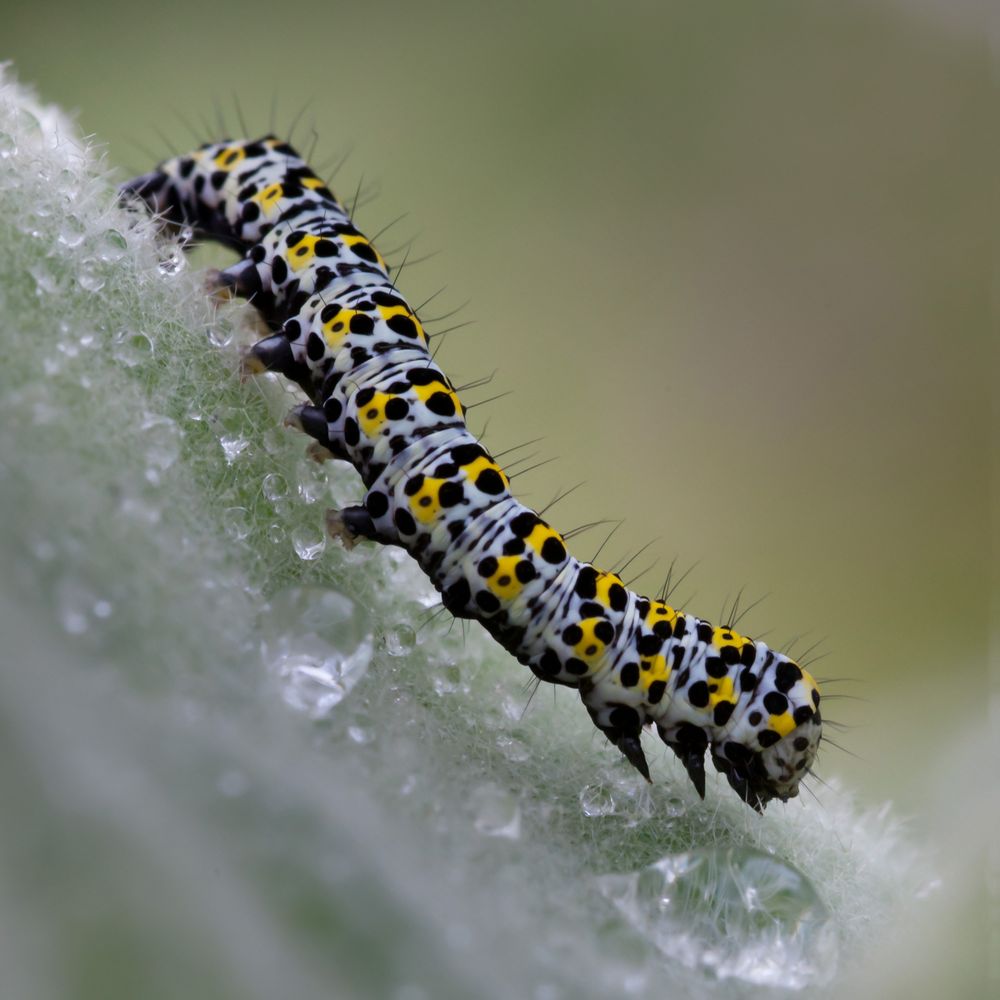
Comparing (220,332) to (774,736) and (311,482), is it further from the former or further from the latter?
(774,736)

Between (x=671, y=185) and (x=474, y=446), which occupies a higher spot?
(x=671, y=185)

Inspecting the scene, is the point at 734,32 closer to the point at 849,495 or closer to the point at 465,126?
the point at 465,126

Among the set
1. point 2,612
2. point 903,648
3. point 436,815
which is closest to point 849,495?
point 903,648

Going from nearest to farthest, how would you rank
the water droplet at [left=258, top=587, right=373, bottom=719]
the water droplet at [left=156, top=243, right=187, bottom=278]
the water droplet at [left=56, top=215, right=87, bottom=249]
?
1. the water droplet at [left=258, top=587, right=373, bottom=719]
2. the water droplet at [left=56, top=215, right=87, bottom=249]
3. the water droplet at [left=156, top=243, right=187, bottom=278]

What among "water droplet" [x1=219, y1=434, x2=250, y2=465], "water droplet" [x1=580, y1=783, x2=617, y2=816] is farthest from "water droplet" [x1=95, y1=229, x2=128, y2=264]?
"water droplet" [x1=580, y1=783, x2=617, y2=816]

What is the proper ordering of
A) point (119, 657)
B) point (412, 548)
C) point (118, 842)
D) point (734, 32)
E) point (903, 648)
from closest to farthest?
1. point (118, 842)
2. point (119, 657)
3. point (412, 548)
4. point (903, 648)
5. point (734, 32)

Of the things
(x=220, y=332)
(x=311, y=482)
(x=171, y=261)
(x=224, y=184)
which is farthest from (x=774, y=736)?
(x=224, y=184)

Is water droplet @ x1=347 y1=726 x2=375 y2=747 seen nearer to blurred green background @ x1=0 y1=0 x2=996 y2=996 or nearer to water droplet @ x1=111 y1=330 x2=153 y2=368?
water droplet @ x1=111 y1=330 x2=153 y2=368
